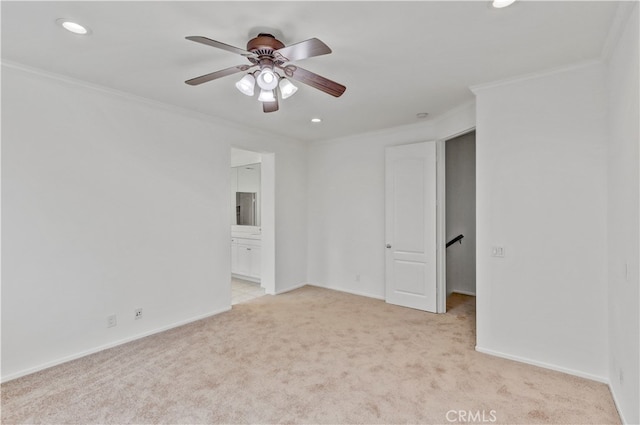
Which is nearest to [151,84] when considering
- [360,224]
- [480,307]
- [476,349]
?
[360,224]

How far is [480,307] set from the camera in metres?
3.01

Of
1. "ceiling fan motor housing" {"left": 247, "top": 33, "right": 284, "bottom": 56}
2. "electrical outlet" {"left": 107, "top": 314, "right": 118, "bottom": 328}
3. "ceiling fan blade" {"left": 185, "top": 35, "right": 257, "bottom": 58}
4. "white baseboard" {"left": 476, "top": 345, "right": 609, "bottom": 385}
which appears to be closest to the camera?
"ceiling fan blade" {"left": 185, "top": 35, "right": 257, "bottom": 58}

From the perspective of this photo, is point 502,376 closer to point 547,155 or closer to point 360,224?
A: point 547,155

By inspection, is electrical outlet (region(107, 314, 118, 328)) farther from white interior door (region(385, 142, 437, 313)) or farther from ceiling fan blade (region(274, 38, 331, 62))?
white interior door (region(385, 142, 437, 313))

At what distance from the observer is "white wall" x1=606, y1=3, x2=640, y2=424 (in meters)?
1.75

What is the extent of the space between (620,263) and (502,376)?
3.89 feet

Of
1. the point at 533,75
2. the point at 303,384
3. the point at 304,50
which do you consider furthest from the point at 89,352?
the point at 533,75

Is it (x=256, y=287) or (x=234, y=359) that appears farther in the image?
(x=256, y=287)

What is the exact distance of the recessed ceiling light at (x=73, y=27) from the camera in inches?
77.0

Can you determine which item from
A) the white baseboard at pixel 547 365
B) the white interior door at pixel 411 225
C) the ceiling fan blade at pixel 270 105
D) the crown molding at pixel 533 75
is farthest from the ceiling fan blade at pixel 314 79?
the white baseboard at pixel 547 365

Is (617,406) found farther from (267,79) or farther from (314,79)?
(267,79)
